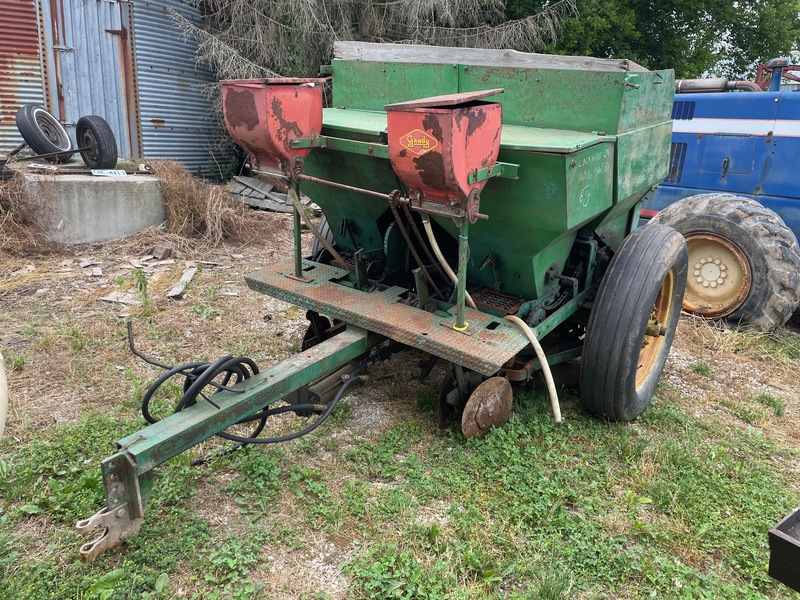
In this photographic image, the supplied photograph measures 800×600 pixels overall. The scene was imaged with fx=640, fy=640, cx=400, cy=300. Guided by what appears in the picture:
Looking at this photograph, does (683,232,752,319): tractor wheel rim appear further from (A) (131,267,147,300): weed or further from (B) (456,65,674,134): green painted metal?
(A) (131,267,147,300): weed

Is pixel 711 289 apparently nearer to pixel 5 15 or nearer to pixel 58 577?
pixel 58 577

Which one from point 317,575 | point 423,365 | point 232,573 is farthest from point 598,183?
point 232,573

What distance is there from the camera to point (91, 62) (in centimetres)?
848

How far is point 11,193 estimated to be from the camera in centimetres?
666

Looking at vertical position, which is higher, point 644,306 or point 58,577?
point 644,306

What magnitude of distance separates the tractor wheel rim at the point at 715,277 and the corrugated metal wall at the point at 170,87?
7.58 meters

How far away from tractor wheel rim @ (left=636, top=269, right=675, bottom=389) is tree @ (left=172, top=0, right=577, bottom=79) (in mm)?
7282

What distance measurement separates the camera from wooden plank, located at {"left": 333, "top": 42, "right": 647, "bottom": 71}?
12.3 ft

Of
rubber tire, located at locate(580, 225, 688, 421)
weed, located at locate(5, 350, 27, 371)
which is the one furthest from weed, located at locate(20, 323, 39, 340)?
rubber tire, located at locate(580, 225, 688, 421)

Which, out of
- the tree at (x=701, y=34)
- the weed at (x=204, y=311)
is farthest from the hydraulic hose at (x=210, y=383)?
the tree at (x=701, y=34)

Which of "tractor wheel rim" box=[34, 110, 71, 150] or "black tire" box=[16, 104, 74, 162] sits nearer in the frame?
"black tire" box=[16, 104, 74, 162]

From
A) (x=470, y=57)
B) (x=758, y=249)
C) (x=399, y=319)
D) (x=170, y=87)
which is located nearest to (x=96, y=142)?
(x=170, y=87)

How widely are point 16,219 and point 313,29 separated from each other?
5.18m

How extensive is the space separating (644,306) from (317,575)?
2.21 meters
